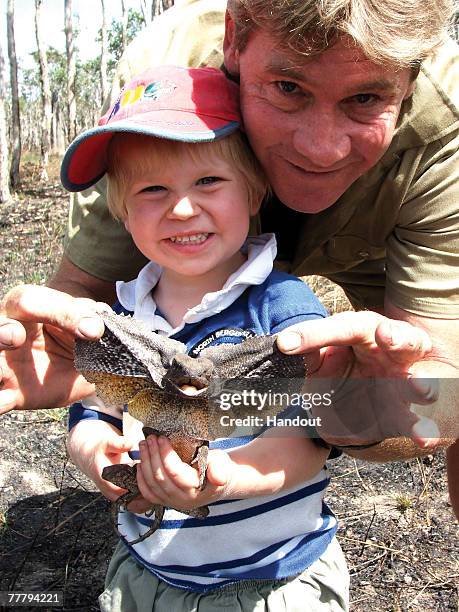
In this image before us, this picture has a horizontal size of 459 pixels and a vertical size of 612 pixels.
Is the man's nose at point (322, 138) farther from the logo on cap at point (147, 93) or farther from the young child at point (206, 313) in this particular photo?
the logo on cap at point (147, 93)

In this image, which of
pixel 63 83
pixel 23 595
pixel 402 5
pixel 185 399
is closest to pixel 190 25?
pixel 402 5

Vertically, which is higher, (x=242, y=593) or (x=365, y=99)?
(x=365, y=99)

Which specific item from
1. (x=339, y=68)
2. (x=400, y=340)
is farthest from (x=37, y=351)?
(x=339, y=68)

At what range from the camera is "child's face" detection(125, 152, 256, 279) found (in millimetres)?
1697

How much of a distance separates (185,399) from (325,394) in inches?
20.6

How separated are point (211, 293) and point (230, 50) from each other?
0.79 meters

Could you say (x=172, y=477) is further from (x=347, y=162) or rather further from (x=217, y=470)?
(x=347, y=162)

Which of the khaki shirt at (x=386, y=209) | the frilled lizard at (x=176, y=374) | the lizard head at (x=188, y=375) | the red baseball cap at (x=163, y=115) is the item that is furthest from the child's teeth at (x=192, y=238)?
the khaki shirt at (x=386, y=209)

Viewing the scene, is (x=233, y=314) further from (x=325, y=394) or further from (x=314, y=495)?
(x=314, y=495)

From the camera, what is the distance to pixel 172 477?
148 cm

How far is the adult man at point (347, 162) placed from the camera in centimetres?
174

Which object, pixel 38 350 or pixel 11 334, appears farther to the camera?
pixel 38 350

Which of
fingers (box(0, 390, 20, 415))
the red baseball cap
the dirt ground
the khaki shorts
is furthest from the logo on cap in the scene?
the dirt ground

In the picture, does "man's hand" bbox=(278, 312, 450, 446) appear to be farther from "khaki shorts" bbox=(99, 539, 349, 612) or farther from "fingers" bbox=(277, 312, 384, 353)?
"khaki shorts" bbox=(99, 539, 349, 612)
